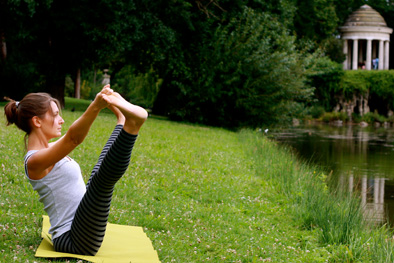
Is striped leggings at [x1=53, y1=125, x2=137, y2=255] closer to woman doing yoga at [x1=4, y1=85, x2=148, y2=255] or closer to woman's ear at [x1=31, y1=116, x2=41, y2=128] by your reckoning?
woman doing yoga at [x1=4, y1=85, x2=148, y2=255]

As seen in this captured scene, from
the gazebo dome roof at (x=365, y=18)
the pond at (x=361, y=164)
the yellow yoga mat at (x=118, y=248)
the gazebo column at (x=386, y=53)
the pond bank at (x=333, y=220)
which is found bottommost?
the pond at (x=361, y=164)

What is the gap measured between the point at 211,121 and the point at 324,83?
2316 centimetres

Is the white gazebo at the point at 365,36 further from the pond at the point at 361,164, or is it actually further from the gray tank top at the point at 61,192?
the gray tank top at the point at 61,192

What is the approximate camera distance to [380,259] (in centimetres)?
565

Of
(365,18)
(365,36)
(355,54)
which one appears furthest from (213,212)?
(355,54)

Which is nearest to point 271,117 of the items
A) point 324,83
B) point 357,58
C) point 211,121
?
point 211,121

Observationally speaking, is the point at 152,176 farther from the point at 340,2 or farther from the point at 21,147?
the point at 340,2

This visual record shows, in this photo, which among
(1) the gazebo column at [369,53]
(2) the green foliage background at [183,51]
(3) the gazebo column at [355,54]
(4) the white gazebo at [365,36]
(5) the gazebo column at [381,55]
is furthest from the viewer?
(5) the gazebo column at [381,55]

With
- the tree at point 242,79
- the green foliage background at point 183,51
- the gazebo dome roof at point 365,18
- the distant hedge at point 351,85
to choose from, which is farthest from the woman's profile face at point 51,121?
the gazebo dome roof at point 365,18

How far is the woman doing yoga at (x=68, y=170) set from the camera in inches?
153

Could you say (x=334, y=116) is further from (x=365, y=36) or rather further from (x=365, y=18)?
(x=365, y=36)

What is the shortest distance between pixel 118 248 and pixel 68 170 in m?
0.87

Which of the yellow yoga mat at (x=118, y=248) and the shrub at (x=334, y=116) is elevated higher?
the yellow yoga mat at (x=118, y=248)

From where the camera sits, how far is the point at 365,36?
58.7 meters
